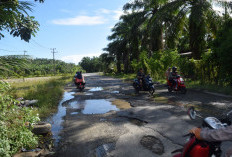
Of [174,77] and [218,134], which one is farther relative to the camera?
[174,77]

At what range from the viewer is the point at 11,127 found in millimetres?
3809

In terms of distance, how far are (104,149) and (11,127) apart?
186 centimetres

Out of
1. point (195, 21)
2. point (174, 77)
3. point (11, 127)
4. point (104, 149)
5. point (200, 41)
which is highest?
A: point (195, 21)

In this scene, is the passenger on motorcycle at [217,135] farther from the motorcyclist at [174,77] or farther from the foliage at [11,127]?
the motorcyclist at [174,77]

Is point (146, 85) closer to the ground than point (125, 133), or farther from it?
farther from it

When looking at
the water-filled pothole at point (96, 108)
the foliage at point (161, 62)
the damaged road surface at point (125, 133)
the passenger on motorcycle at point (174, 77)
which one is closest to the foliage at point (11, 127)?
the damaged road surface at point (125, 133)

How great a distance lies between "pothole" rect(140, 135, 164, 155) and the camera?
389 centimetres

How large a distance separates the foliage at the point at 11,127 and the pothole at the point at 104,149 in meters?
1.30

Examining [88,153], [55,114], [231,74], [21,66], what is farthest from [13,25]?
[231,74]

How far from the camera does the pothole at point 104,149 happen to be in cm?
387

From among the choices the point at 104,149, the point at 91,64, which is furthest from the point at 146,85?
the point at 91,64

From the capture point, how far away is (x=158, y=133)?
481 cm

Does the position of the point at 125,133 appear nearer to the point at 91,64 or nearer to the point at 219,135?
the point at 219,135

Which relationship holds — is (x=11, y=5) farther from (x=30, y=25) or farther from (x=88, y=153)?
(x=88, y=153)
